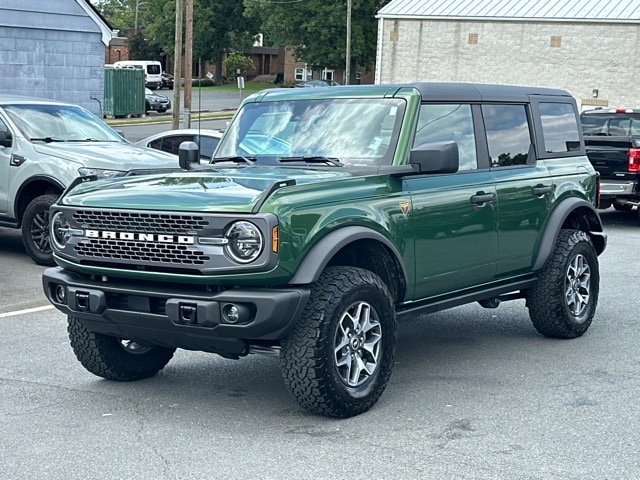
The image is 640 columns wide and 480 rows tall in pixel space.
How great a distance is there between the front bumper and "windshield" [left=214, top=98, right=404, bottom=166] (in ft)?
4.74

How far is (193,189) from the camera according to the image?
20.7 feet

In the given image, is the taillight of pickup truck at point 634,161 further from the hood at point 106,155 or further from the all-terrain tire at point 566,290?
the all-terrain tire at point 566,290

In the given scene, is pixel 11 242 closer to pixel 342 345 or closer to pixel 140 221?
pixel 140 221

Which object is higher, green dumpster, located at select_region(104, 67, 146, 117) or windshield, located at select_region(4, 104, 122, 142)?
windshield, located at select_region(4, 104, 122, 142)

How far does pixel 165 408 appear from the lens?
659cm

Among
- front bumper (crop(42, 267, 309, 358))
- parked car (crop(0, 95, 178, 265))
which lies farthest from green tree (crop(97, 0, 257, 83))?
front bumper (crop(42, 267, 309, 358))

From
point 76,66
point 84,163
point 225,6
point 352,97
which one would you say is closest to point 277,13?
point 225,6

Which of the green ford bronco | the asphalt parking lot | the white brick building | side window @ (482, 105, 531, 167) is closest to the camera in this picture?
the asphalt parking lot

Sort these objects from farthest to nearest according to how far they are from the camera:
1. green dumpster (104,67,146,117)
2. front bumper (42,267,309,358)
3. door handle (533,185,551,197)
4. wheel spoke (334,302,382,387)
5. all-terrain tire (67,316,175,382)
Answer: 1. green dumpster (104,67,146,117)
2. door handle (533,185,551,197)
3. all-terrain tire (67,316,175,382)
4. wheel spoke (334,302,382,387)
5. front bumper (42,267,309,358)

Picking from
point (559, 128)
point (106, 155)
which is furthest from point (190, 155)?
point (106, 155)

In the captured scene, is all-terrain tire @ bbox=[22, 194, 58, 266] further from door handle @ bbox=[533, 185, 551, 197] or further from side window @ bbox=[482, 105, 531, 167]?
door handle @ bbox=[533, 185, 551, 197]

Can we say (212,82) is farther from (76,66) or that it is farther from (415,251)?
(415,251)

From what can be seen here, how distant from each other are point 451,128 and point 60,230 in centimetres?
269

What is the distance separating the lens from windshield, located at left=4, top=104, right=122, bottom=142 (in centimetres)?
1317
